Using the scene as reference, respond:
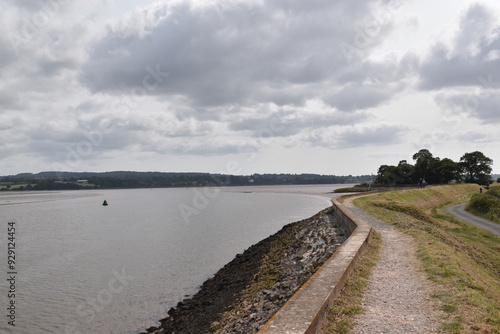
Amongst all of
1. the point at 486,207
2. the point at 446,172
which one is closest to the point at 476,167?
the point at 446,172

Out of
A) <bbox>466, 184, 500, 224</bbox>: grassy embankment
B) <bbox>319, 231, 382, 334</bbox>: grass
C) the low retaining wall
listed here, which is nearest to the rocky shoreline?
the low retaining wall

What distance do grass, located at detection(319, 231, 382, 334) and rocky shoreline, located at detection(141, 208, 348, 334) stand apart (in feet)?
8.35

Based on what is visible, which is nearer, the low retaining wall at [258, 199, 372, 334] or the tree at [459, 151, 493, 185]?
the low retaining wall at [258, 199, 372, 334]

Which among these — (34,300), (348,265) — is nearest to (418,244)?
(348,265)

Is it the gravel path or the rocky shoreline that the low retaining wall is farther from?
the rocky shoreline

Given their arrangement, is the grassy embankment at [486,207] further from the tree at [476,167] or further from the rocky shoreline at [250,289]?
the tree at [476,167]

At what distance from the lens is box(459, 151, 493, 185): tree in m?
108

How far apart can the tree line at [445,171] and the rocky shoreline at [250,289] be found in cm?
9071

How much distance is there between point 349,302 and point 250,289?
8.65m

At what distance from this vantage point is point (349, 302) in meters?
8.19

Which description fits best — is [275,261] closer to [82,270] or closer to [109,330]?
[109,330]

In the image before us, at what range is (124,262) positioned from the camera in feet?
89.6

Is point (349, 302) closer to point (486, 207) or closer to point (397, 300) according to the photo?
point (397, 300)

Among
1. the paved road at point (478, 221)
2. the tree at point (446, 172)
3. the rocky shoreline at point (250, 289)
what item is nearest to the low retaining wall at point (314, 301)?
the rocky shoreline at point (250, 289)
